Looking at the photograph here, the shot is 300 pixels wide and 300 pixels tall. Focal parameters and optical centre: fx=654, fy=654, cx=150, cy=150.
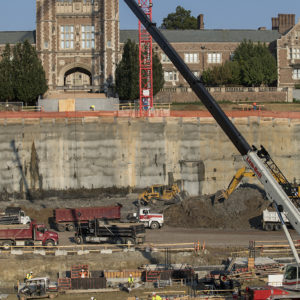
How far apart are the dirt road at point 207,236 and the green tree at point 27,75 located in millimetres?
28926

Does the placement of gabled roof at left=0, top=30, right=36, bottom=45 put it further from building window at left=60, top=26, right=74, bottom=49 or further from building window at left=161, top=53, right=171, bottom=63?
building window at left=161, top=53, right=171, bottom=63

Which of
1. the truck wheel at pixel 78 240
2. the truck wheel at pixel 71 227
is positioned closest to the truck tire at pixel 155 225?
the truck wheel at pixel 71 227

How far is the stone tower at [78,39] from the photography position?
270 ft

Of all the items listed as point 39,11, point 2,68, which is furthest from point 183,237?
point 39,11

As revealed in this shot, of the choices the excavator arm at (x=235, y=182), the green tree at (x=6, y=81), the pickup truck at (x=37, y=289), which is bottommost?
the pickup truck at (x=37, y=289)

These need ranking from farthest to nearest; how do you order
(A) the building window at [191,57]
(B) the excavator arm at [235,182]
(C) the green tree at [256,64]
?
(A) the building window at [191,57], (C) the green tree at [256,64], (B) the excavator arm at [235,182]

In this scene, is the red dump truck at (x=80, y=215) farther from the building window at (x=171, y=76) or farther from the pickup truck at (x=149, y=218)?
the building window at (x=171, y=76)

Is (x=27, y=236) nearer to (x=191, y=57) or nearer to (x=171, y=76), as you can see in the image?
(x=171, y=76)

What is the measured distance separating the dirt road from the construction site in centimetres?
15

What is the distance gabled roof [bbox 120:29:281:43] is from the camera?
9331 centimetres

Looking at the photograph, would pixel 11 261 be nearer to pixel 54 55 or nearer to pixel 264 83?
pixel 54 55

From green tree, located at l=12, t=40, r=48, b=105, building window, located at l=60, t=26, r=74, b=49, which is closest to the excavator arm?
green tree, located at l=12, t=40, r=48, b=105

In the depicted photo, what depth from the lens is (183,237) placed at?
164ft

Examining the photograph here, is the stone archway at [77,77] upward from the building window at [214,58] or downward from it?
downward
